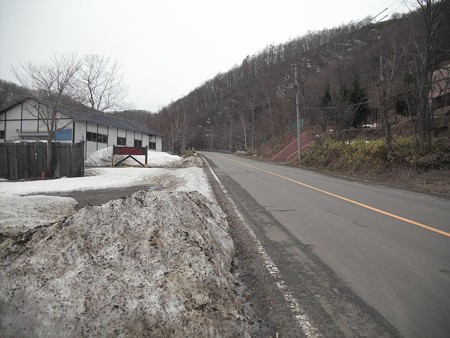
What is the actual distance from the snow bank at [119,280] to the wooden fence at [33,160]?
581 inches

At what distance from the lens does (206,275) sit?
137 inches

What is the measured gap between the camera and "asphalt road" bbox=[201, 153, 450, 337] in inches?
133

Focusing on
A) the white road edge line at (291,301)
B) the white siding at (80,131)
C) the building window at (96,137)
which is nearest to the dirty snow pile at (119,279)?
the white road edge line at (291,301)

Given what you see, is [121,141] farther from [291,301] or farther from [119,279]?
[291,301]

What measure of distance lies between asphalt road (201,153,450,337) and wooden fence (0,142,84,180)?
37.4ft

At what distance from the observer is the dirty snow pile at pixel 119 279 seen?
2811 millimetres

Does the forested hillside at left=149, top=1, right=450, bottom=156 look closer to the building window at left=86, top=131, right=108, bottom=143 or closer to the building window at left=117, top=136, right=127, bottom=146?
the building window at left=117, top=136, right=127, bottom=146

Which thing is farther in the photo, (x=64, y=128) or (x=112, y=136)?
(x=112, y=136)

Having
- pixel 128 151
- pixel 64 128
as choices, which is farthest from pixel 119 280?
pixel 64 128

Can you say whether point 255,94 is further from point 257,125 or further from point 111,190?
point 111,190

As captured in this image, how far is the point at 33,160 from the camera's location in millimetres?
17844

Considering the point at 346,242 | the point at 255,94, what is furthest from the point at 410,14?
the point at 255,94

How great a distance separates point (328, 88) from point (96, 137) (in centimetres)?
2819

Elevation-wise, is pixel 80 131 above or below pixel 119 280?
above
